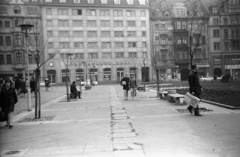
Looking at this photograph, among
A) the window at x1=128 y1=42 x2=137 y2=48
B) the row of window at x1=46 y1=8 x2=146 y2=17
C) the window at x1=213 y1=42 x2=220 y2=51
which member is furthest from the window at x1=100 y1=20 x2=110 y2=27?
the window at x1=213 y1=42 x2=220 y2=51

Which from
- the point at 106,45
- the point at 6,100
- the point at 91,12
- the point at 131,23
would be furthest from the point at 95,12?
the point at 6,100

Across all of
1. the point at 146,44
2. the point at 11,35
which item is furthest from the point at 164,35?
the point at 11,35

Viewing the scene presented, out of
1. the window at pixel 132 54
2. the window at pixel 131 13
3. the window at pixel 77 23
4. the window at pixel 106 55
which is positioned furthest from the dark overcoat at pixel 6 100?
the window at pixel 131 13

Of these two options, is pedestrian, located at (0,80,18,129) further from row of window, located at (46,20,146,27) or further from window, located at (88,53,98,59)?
row of window, located at (46,20,146,27)

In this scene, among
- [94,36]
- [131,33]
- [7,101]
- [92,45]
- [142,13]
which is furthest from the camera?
[142,13]

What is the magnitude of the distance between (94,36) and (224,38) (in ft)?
102

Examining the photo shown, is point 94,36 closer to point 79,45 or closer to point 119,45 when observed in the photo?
point 79,45

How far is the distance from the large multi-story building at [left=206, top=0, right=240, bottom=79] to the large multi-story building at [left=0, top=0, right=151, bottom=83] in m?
15.9

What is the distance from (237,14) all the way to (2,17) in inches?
2053

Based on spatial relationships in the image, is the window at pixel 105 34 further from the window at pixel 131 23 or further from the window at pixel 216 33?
the window at pixel 216 33

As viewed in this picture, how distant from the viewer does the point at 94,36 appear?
61.5m

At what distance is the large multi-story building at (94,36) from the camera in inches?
2341

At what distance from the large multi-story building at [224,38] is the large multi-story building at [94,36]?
15.9 meters

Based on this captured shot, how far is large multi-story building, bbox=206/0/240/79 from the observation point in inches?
2360
